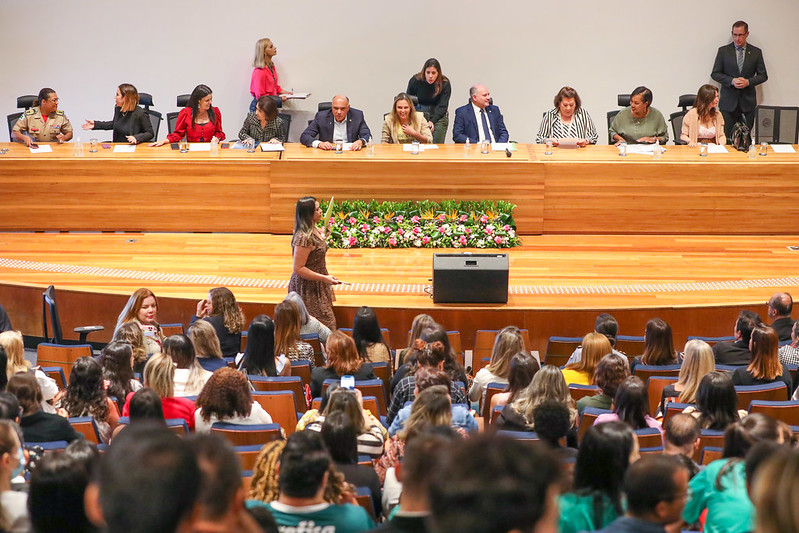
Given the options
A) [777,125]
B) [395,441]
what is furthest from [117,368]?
[777,125]

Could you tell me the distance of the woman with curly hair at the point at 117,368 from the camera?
4609mm

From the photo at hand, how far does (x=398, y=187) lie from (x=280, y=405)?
3.81 m

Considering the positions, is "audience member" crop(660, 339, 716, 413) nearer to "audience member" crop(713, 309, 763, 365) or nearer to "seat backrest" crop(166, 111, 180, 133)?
"audience member" crop(713, 309, 763, 365)

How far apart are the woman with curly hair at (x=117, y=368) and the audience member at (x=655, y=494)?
9.35 feet

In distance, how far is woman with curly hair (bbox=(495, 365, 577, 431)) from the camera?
4117 millimetres

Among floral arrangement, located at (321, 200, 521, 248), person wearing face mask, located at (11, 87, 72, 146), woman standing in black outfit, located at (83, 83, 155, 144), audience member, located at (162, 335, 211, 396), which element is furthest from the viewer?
woman standing in black outfit, located at (83, 83, 155, 144)

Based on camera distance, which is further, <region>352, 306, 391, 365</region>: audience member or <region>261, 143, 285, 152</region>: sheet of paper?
<region>261, 143, 285, 152</region>: sheet of paper

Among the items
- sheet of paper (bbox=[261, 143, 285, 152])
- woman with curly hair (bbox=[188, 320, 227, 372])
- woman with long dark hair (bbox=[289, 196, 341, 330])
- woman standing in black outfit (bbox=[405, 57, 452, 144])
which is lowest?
woman with curly hair (bbox=[188, 320, 227, 372])

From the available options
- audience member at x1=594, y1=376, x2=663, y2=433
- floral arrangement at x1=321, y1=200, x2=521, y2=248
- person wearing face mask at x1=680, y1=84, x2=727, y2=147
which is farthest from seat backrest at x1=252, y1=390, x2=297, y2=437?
person wearing face mask at x1=680, y1=84, x2=727, y2=147

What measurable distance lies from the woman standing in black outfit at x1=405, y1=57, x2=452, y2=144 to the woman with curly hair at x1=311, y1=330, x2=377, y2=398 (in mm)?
5043

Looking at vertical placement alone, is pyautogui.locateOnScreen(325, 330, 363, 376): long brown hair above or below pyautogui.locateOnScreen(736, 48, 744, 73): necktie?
below

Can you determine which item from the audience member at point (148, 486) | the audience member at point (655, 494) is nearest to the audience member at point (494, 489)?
the audience member at point (148, 486)

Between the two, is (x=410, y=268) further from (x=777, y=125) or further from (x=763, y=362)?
(x=777, y=125)

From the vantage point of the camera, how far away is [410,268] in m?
7.39
